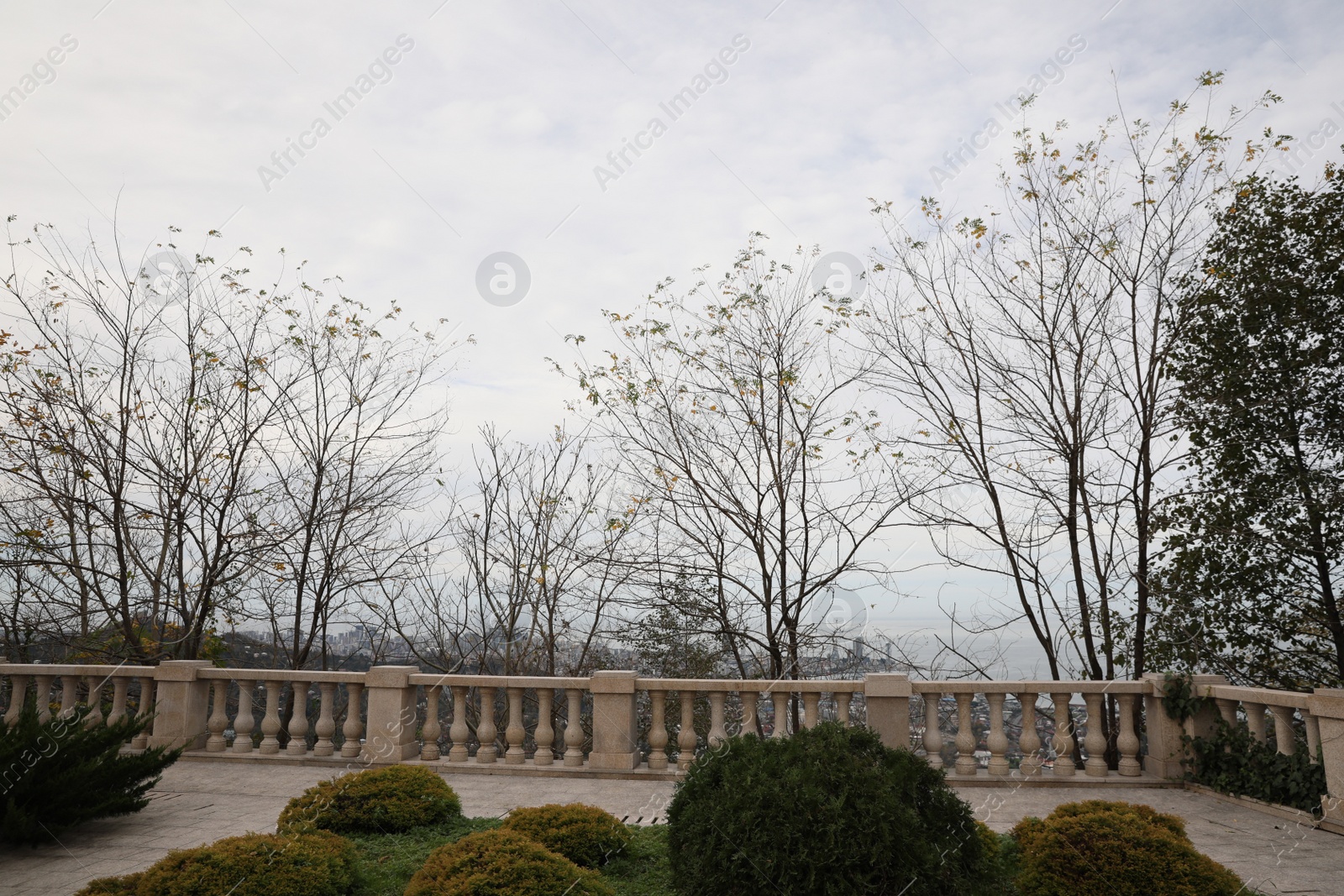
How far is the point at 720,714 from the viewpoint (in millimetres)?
7566

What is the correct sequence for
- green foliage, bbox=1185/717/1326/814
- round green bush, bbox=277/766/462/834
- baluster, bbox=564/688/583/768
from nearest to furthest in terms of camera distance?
1. round green bush, bbox=277/766/462/834
2. green foliage, bbox=1185/717/1326/814
3. baluster, bbox=564/688/583/768

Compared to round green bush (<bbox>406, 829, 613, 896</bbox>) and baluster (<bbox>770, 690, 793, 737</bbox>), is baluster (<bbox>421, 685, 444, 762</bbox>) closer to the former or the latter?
baluster (<bbox>770, 690, 793, 737</bbox>)

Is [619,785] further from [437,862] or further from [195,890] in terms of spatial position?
[195,890]

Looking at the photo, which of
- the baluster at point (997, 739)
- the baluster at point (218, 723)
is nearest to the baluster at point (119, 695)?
the baluster at point (218, 723)

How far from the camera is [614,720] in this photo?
26.0 feet

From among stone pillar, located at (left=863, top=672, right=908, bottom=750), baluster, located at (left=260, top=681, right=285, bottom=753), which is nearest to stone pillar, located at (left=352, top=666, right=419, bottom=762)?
baluster, located at (left=260, top=681, right=285, bottom=753)

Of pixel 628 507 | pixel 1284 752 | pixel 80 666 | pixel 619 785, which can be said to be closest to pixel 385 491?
pixel 628 507

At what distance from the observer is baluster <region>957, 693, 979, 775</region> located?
7.51 meters

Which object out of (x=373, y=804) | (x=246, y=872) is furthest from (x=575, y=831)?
(x=246, y=872)

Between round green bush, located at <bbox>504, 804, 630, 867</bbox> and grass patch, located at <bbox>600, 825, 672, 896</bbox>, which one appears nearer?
grass patch, located at <bbox>600, 825, 672, 896</bbox>

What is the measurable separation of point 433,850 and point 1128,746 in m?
6.50

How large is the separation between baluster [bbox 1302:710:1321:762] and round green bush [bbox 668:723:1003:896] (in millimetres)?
4237

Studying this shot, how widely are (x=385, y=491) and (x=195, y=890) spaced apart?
10639 millimetres

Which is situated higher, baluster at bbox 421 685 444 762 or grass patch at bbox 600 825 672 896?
baluster at bbox 421 685 444 762
